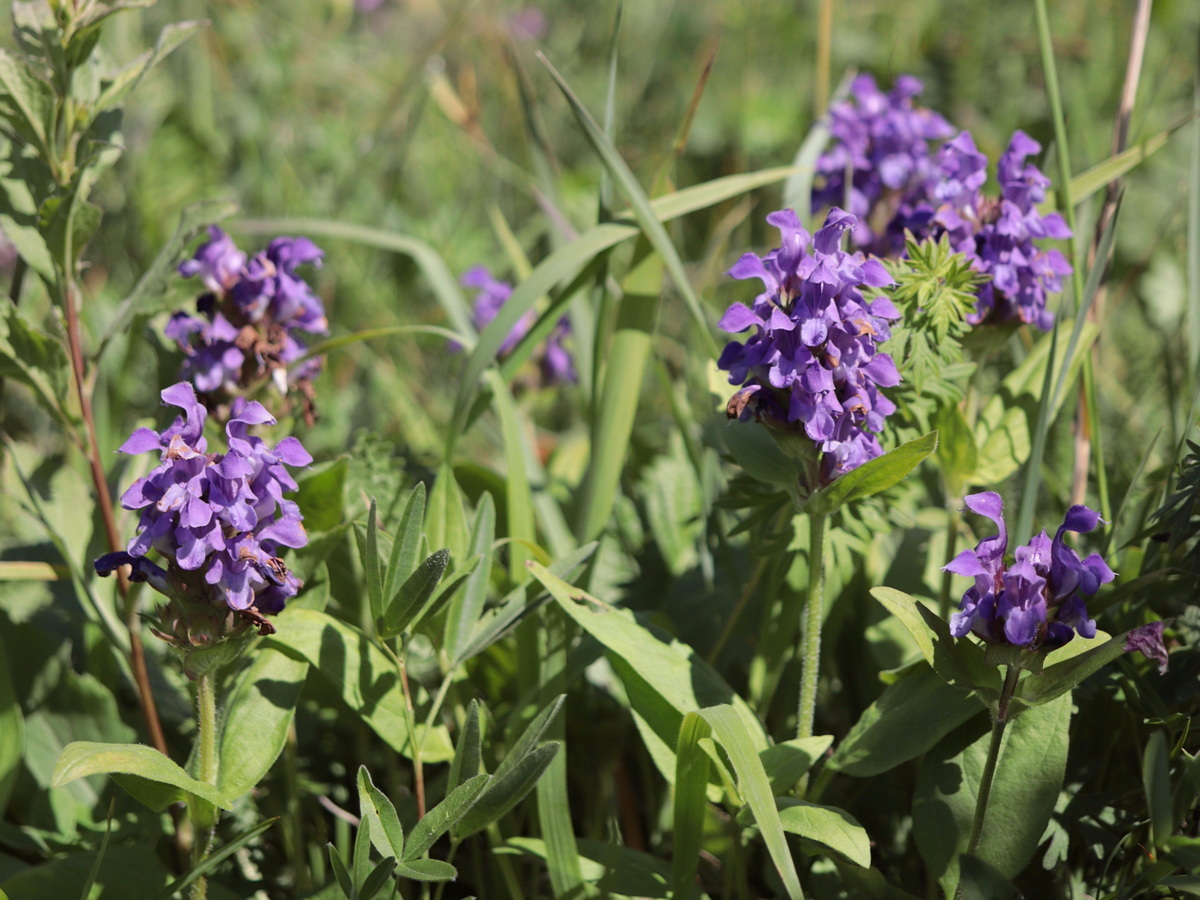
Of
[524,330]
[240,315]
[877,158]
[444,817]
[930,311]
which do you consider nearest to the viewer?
[444,817]

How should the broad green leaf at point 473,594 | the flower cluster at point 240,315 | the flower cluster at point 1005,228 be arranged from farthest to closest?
the flower cluster at point 240,315
the flower cluster at point 1005,228
the broad green leaf at point 473,594

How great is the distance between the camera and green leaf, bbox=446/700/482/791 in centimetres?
167

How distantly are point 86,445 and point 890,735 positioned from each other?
1.73 meters

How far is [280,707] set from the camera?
6.19 feet

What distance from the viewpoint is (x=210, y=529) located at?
1623mm

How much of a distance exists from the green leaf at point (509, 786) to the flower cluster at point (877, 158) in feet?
5.64

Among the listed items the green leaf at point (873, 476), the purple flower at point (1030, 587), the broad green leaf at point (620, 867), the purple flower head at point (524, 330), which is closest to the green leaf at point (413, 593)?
the broad green leaf at point (620, 867)

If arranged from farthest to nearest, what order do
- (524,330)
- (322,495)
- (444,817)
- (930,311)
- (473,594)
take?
1. (524,330)
2. (322,495)
3. (473,594)
4. (930,311)
5. (444,817)

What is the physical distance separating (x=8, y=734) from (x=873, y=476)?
177cm

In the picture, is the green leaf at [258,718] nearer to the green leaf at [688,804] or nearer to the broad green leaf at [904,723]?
the green leaf at [688,804]

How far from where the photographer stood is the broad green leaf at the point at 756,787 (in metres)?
1.50

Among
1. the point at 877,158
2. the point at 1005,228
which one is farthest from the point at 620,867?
the point at 877,158

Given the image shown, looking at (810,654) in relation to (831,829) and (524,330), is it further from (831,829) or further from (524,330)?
(524,330)

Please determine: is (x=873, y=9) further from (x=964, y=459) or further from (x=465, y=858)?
(x=465, y=858)
